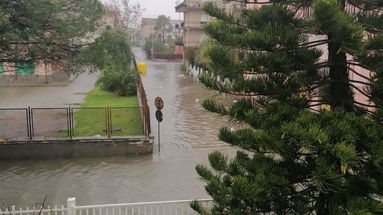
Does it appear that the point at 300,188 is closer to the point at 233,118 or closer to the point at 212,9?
the point at 233,118

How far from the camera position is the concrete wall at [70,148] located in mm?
12031

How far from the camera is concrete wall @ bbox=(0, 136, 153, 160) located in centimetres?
1203

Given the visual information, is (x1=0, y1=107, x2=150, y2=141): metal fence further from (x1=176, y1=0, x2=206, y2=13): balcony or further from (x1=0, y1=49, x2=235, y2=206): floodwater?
(x1=176, y1=0, x2=206, y2=13): balcony

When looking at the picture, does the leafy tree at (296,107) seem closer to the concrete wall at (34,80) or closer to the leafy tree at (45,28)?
the leafy tree at (45,28)

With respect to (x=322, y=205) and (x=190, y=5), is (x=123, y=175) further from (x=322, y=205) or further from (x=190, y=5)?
(x=190, y=5)

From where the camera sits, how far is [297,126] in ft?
10.5

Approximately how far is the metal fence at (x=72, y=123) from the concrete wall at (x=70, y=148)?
0.46 metres

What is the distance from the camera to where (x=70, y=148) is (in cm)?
1216

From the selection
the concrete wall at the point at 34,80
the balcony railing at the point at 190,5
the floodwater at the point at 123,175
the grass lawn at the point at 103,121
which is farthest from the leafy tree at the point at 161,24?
the floodwater at the point at 123,175

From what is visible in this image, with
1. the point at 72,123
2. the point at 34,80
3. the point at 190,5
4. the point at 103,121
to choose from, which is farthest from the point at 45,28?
the point at 190,5

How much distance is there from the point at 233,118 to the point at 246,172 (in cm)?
55

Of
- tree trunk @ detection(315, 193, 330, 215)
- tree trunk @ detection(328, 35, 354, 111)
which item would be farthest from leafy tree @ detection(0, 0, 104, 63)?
tree trunk @ detection(315, 193, 330, 215)

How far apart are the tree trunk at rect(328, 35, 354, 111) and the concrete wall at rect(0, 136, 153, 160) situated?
8.88 metres

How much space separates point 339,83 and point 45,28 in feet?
25.5
